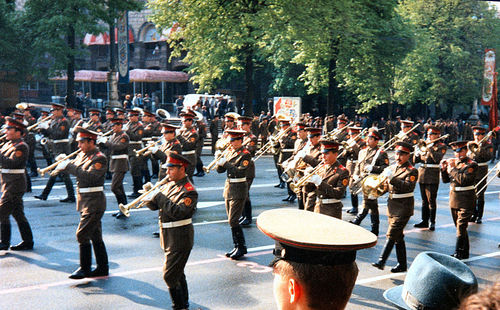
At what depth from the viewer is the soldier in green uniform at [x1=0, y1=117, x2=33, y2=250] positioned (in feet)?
33.1

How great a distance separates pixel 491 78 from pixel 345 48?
16163mm

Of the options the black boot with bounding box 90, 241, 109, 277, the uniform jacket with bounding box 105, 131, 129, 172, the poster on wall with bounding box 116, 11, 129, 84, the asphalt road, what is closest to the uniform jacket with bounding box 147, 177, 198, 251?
the asphalt road

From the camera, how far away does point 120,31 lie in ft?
98.4

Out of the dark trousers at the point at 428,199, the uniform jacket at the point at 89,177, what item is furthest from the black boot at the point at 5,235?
the dark trousers at the point at 428,199

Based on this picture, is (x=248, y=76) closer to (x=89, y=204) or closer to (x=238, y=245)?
(x=238, y=245)

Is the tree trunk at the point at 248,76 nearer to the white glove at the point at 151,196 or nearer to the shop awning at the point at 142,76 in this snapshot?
the white glove at the point at 151,196

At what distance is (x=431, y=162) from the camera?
1350 cm

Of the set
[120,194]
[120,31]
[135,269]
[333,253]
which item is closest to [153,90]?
[120,31]

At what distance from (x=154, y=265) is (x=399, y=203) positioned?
4392 mm

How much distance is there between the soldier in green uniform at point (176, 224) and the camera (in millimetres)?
7176

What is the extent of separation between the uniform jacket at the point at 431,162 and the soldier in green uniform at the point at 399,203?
367 cm

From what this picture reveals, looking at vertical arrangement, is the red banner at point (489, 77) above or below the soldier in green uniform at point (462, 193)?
above

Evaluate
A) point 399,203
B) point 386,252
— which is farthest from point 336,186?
point 386,252

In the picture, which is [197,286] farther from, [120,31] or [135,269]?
[120,31]
